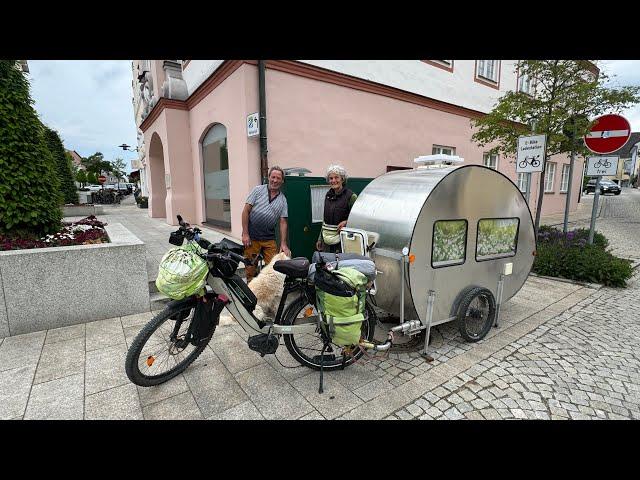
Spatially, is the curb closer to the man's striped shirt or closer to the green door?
the green door

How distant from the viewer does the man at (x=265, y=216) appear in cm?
402

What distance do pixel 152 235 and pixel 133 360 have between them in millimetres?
7232

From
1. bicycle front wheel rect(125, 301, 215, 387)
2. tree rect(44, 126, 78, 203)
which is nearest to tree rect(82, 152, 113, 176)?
tree rect(44, 126, 78, 203)

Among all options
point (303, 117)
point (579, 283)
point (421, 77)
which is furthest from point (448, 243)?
point (421, 77)

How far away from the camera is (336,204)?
13.6 ft

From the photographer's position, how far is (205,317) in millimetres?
2701

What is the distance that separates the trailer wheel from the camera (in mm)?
3430

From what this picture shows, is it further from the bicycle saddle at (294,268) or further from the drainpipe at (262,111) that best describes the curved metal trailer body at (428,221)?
the drainpipe at (262,111)

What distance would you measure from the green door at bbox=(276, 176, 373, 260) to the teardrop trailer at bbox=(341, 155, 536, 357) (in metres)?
1.42

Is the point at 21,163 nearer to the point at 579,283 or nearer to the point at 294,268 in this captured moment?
the point at 294,268

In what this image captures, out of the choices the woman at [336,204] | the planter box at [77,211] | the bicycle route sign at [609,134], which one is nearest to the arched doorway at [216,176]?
the woman at [336,204]

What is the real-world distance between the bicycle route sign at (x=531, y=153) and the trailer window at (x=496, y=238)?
166cm

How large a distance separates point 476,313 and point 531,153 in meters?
2.94

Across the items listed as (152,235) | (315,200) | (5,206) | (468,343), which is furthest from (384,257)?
(152,235)
